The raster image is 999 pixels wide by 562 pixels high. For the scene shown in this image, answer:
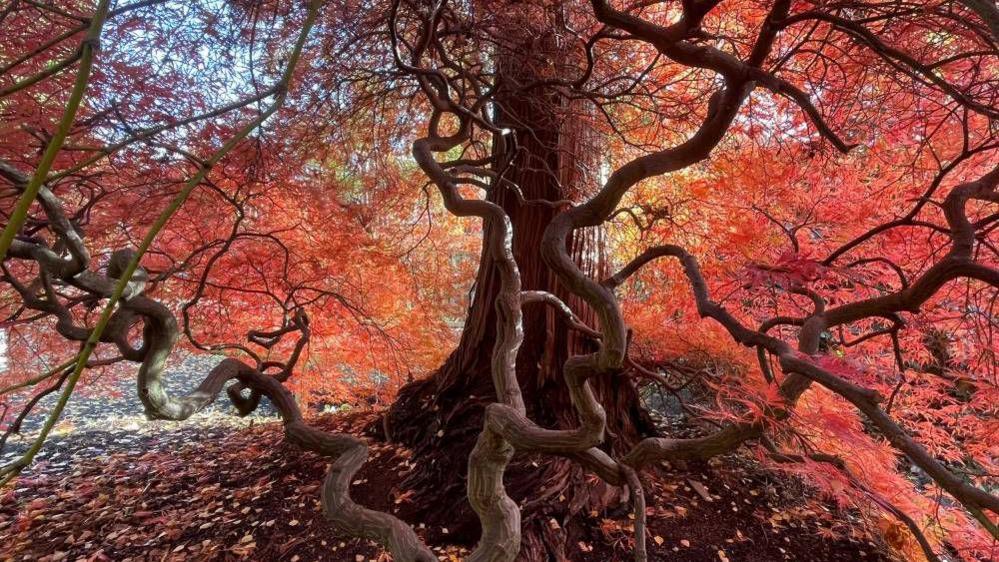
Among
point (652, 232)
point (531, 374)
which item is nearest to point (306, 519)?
point (531, 374)

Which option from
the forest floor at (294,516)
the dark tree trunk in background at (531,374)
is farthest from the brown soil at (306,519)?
the dark tree trunk in background at (531,374)

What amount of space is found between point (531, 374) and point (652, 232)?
45.6 inches

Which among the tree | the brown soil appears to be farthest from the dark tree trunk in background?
the brown soil

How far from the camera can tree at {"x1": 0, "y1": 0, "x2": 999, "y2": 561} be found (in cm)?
144

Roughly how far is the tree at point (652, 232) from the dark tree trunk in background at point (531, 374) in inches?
0.6

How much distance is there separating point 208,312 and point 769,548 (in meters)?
3.74

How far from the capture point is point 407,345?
3553mm

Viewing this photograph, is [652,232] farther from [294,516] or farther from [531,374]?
[294,516]

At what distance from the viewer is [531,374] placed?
2688 millimetres

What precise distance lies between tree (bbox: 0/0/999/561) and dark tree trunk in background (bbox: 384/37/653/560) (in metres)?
0.02

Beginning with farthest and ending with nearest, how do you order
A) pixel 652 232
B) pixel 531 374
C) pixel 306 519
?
pixel 652 232 < pixel 531 374 < pixel 306 519

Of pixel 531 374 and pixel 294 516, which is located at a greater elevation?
pixel 531 374

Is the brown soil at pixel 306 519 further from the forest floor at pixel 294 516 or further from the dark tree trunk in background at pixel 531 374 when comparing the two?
the dark tree trunk in background at pixel 531 374

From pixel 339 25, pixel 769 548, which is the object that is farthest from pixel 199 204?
pixel 769 548
